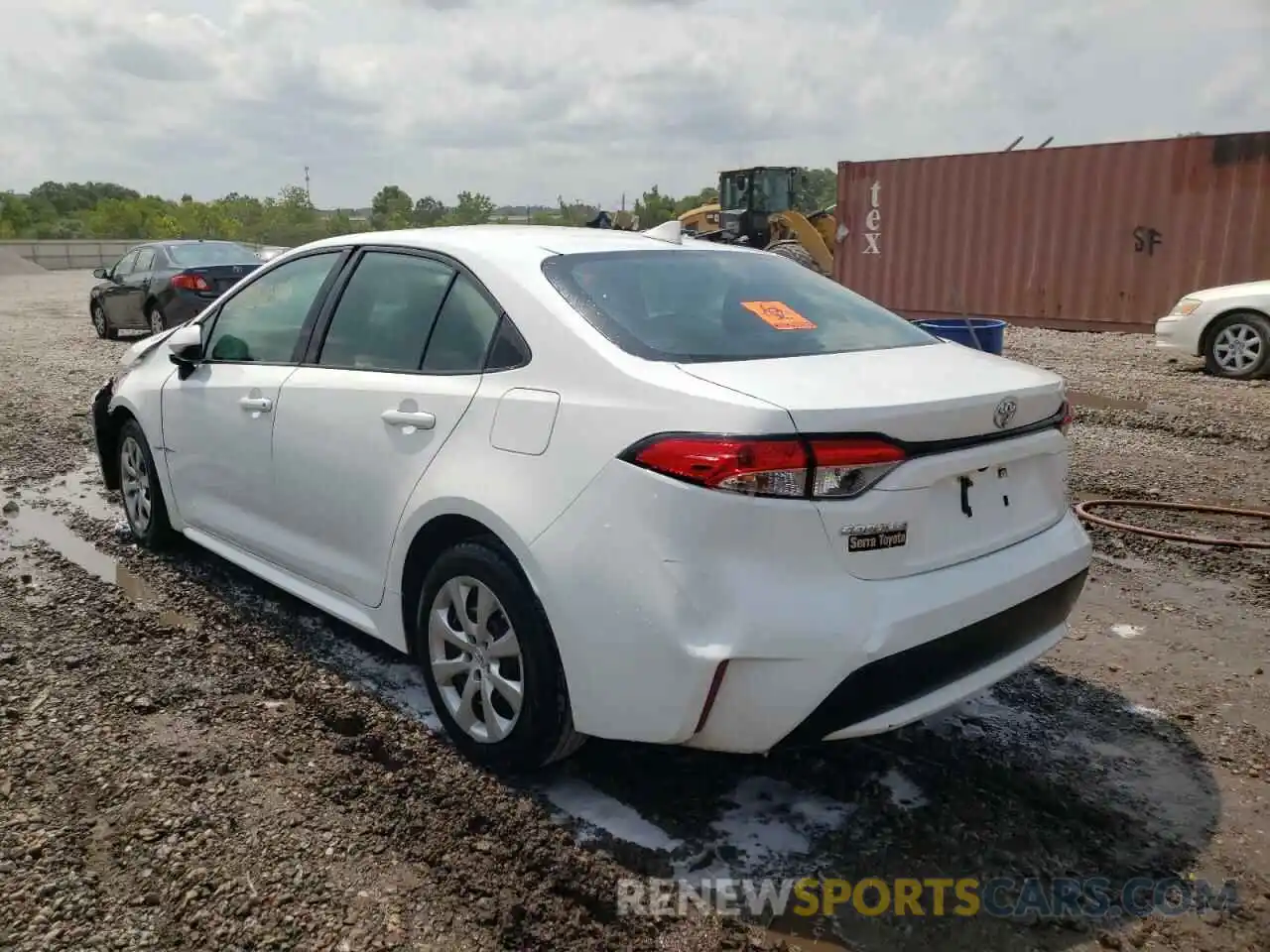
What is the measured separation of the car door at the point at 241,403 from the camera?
151 inches

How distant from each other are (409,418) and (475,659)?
768mm

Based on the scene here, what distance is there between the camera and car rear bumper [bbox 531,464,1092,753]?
7.68 feet

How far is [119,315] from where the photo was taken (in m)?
14.3

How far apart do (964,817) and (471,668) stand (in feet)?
4.74

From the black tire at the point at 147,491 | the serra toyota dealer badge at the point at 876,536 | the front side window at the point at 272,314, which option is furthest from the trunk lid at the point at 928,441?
the black tire at the point at 147,491

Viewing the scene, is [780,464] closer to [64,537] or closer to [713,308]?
[713,308]

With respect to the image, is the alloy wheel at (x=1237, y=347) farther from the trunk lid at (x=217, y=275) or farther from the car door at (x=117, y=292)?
the car door at (x=117, y=292)

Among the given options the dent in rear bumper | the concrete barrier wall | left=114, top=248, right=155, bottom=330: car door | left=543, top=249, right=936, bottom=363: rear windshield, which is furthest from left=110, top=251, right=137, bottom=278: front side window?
the concrete barrier wall

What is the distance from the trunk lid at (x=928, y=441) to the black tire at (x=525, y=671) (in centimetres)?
76

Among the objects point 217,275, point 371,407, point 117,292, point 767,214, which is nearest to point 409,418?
point 371,407

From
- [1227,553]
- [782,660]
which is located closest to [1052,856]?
[782,660]

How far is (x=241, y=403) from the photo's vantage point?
394 centimetres

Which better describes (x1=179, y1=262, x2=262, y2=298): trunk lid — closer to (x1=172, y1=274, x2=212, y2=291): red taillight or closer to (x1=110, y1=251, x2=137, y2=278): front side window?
(x1=172, y1=274, x2=212, y2=291): red taillight

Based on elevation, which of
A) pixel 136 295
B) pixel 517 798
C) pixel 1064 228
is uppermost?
pixel 1064 228
